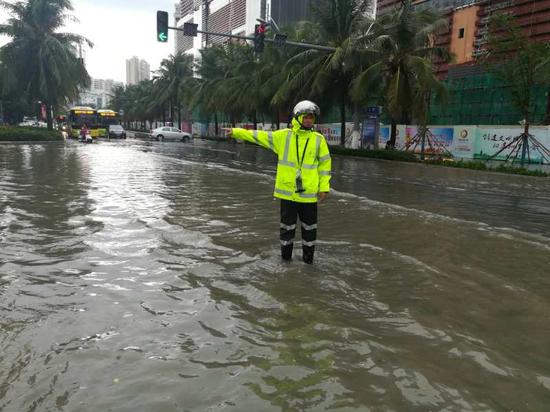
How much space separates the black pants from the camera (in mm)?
5660

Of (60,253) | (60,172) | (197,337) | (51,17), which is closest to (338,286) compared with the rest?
(197,337)

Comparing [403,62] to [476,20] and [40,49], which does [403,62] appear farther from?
[40,49]

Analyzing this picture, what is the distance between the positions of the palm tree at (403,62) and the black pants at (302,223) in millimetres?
20536

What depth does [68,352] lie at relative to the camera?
3.51 metres

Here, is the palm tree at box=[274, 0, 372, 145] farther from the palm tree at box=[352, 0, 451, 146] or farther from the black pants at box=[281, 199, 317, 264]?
the black pants at box=[281, 199, 317, 264]

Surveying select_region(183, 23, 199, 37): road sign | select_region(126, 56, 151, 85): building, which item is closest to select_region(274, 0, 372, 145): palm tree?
select_region(183, 23, 199, 37): road sign

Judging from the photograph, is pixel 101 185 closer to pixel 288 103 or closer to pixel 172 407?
pixel 172 407

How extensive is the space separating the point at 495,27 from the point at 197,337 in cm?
2435

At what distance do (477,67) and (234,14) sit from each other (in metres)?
60.9

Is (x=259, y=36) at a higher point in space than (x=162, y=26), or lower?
lower

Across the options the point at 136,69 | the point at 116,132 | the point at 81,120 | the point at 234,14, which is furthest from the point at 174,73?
the point at 136,69

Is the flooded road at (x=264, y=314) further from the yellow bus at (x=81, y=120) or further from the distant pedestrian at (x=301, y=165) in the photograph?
the yellow bus at (x=81, y=120)

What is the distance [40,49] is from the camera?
38.2m

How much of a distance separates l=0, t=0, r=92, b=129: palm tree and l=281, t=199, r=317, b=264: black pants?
37.7 m
